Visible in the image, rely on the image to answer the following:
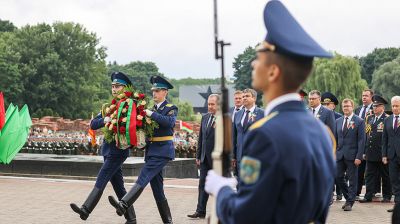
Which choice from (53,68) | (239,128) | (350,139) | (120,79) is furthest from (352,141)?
(53,68)

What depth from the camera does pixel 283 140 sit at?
309 cm

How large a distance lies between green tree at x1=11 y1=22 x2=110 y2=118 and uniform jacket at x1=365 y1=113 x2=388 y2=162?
5739 centimetres

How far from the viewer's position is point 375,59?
4001 inches

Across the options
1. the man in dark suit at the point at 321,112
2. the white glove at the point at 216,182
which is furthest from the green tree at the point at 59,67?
the white glove at the point at 216,182

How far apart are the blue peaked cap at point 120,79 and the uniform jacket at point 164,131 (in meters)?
0.63

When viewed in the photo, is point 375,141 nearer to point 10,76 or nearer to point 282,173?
point 282,173

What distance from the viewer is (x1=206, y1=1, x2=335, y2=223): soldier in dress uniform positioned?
3072 mm

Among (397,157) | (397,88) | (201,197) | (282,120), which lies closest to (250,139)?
(282,120)

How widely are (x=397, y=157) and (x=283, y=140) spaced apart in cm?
1029

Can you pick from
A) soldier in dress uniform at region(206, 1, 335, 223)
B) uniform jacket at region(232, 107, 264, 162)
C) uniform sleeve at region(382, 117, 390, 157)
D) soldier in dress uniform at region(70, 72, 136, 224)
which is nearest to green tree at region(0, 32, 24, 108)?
uniform sleeve at region(382, 117, 390, 157)

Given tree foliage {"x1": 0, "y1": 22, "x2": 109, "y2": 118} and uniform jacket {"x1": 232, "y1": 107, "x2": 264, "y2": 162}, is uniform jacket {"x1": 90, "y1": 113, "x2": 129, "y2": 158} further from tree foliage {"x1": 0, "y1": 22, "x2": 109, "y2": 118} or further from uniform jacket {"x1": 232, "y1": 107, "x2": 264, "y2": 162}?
tree foliage {"x1": 0, "y1": 22, "x2": 109, "y2": 118}

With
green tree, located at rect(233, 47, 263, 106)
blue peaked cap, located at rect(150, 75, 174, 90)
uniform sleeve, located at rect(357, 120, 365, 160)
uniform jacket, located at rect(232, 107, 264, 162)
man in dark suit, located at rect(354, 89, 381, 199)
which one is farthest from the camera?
green tree, located at rect(233, 47, 263, 106)

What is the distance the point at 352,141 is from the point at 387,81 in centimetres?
6890

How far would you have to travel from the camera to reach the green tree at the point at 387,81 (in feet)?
259
